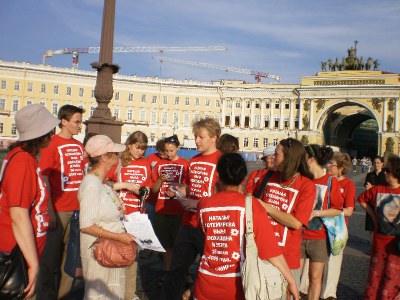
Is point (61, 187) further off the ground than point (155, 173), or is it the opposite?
point (155, 173)

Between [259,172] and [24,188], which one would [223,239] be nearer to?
[24,188]

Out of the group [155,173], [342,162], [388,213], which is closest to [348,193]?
[342,162]

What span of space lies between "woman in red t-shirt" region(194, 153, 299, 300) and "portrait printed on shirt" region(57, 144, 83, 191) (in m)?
2.09

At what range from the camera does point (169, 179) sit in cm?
528

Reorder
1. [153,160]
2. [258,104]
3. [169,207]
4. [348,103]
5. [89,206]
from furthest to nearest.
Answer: [258,104] → [348,103] → [153,160] → [169,207] → [89,206]

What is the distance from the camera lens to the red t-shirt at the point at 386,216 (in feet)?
12.1

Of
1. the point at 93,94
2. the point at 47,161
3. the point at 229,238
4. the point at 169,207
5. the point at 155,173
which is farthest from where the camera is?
the point at 93,94

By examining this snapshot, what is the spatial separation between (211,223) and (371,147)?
7513 centimetres

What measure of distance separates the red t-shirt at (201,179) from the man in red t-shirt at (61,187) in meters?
1.20

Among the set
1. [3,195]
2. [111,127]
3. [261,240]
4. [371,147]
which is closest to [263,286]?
[261,240]

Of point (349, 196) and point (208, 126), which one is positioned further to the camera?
point (349, 196)

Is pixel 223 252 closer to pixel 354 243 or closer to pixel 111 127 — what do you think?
pixel 354 243

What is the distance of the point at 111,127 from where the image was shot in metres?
11.3

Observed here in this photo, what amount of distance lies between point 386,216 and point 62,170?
124 inches
